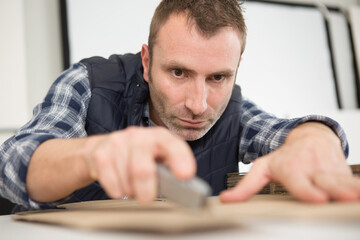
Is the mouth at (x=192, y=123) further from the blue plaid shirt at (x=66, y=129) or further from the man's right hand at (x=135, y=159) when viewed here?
the man's right hand at (x=135, y=159)

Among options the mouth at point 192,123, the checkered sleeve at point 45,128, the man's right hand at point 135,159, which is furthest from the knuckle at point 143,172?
the mouth at point 192,123

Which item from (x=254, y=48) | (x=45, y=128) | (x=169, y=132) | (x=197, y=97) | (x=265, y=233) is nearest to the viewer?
(x=265, y=233)

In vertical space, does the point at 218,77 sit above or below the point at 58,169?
above

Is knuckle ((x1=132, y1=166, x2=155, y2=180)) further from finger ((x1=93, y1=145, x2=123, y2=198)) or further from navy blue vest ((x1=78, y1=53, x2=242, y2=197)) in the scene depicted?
navy blue vest ((x1=78, y1=53, x2=242, y2=197))

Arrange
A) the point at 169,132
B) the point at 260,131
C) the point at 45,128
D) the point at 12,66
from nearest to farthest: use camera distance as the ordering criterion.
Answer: the point at 169,132 < the point at 45,128 < the point at 260,131 < the point at 12,66

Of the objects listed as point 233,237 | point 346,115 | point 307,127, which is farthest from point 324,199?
point 346,115

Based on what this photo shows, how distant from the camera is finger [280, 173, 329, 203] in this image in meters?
0.36

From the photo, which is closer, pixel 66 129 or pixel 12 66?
pixel 66 129

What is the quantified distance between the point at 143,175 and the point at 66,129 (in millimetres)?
532

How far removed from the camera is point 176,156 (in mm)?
310

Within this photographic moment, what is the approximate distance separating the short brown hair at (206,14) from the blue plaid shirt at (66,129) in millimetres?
236

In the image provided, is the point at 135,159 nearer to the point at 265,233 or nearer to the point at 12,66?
the point at 265,233

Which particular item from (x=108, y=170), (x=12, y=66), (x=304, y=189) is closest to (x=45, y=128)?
(x=108, y=170)

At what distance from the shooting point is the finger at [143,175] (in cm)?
30
